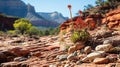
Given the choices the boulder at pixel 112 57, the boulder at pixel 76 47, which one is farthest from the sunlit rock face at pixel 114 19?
the boulder at pixel 112 57

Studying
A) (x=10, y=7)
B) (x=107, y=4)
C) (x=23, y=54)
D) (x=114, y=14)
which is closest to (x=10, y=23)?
(x=107, y=4)

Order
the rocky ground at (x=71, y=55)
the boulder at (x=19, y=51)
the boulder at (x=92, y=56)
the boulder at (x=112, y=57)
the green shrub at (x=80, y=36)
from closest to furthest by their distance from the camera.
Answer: the boulder at (x=112, y=57)
the rocky ground at (x=71, y=55)
the boulder at (x=92, y=56)
the green shrub at (x=80, y=36)
the boulder at (x=19, y=51)

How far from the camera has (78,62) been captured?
29.5ft

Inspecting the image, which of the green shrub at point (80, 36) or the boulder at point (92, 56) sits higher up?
the green shrub at point (80, 36)

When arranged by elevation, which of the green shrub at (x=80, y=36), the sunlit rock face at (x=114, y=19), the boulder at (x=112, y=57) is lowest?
the sunlit rock face at (x=114, y=19)

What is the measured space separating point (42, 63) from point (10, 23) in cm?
8746

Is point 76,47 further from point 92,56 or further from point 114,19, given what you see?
point 114,19

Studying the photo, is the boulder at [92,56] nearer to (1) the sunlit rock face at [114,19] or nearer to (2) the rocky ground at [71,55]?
(2) the rocky ground at [71,55]

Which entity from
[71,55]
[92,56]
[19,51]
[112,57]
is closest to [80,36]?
[71,55]

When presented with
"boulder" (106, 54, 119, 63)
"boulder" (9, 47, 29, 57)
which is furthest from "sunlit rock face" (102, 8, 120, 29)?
"boulder" (106, 54, 119, 63)

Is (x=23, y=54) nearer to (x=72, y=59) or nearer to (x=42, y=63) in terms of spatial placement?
(x=42, y=63)

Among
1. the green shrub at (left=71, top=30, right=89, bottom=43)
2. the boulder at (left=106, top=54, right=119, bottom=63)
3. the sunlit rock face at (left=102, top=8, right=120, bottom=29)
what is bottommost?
the sunlit rock face at (left=102, top=8, right=120, bottom=29)

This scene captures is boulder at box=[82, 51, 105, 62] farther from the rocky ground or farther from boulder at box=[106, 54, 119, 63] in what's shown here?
boulder at box=[106, 54, 119, 63]

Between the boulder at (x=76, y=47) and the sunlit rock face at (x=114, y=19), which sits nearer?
the boulder at (x=76, y=47)
